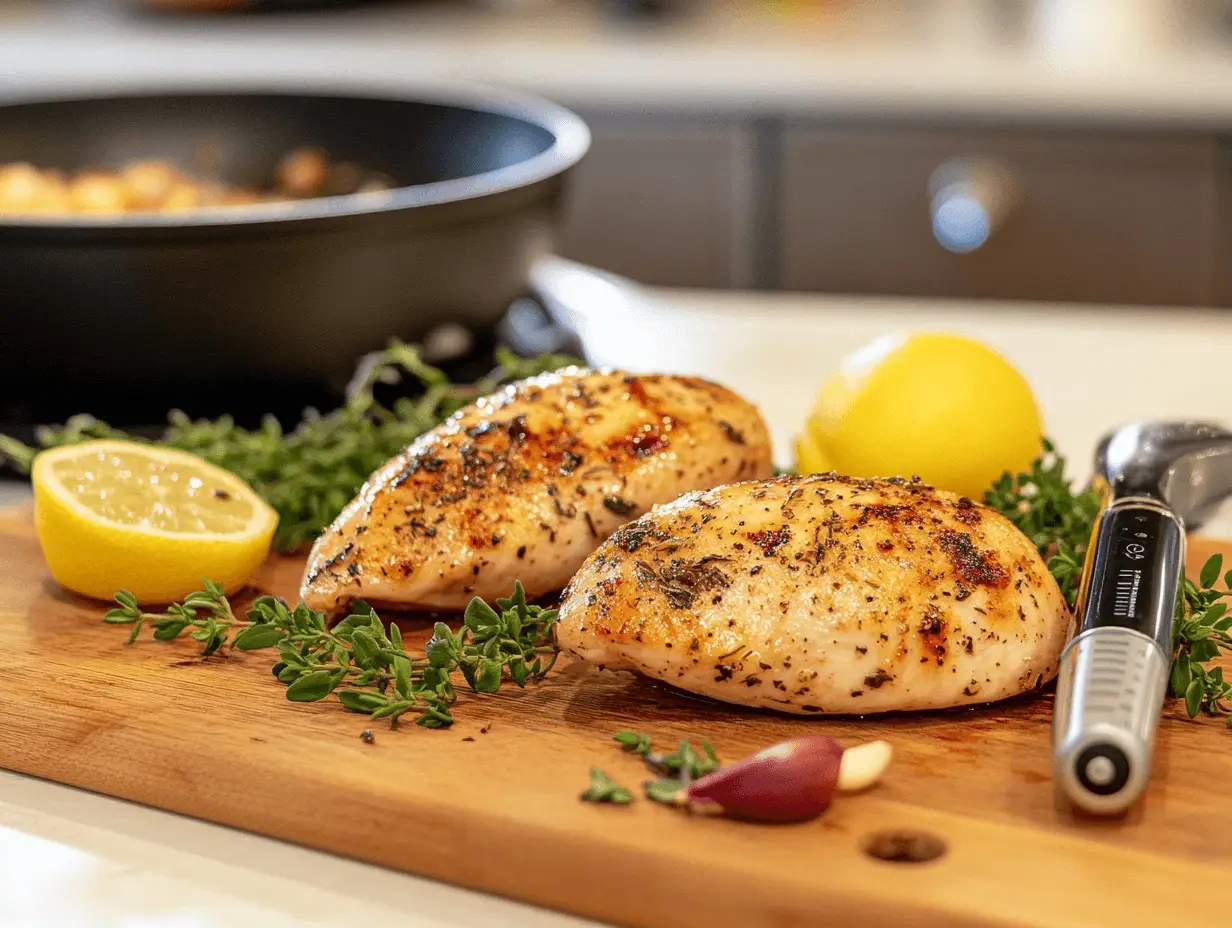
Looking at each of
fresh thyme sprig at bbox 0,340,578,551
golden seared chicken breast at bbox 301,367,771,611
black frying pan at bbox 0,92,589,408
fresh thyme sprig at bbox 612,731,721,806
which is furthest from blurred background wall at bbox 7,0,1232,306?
fresh thyme sprig at bbox 612,731,721,806

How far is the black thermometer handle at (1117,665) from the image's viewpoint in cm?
98

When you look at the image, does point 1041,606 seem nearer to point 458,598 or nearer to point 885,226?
point 458,598

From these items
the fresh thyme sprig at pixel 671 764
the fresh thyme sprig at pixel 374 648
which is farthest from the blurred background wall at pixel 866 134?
the fresh thyme sprig at pixel 671 764

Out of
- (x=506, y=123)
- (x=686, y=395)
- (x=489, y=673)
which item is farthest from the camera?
(x=506, y=123)

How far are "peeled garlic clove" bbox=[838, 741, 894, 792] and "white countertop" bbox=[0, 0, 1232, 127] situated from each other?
131 inches

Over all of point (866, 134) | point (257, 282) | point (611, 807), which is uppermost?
point (866, 134)

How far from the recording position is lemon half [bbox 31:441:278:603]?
1.42 metres

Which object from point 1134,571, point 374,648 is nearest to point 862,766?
point 1134,571

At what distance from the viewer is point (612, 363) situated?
2180 mm

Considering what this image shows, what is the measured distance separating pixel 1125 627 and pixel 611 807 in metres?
0.40

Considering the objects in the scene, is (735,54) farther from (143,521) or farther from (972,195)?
(143,521)

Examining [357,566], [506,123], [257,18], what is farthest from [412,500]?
[257,18]

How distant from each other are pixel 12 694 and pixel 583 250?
3540mm

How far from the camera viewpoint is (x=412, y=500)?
4.66 ft
